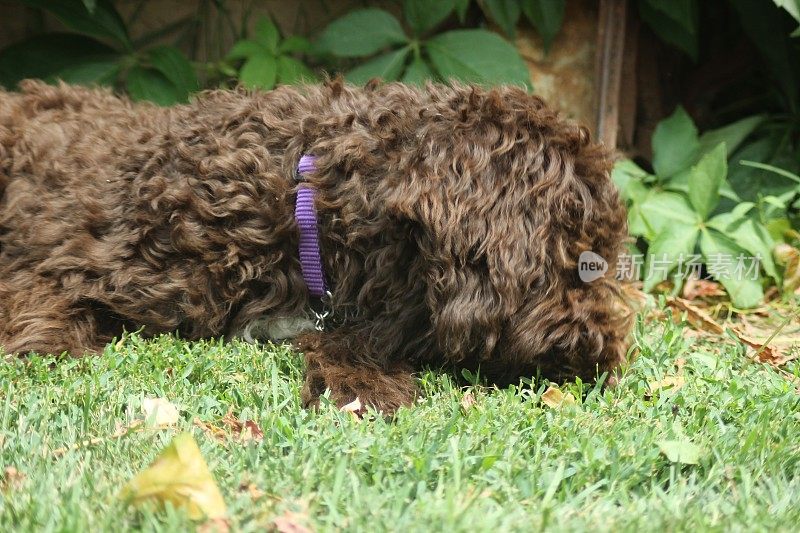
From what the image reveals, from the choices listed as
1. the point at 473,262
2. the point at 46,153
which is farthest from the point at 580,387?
the point at 46,153

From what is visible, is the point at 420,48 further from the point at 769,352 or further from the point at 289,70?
the point at 769,352

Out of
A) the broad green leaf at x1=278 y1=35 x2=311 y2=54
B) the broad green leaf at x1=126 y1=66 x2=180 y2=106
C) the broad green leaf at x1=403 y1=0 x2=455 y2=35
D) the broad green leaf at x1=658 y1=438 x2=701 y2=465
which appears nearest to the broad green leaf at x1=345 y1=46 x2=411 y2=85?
the broad green leaf at x1=403 y1=0 x2=455 y2=35

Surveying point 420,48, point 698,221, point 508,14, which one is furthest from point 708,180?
point 420,48

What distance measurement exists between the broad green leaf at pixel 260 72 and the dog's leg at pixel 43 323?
84.7 inches

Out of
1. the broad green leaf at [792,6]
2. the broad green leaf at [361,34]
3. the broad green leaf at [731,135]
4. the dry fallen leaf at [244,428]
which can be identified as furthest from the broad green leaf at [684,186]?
the dry fallen leaf at [244,428]

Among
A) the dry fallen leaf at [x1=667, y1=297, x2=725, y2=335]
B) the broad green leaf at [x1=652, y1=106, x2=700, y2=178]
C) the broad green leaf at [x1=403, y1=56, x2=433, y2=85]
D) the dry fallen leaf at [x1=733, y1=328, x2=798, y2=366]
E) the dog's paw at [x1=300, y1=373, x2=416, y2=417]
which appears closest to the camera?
the dog's paw at [x1=300, y1=373, x2=416, y2=417]

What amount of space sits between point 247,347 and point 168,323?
0.33m

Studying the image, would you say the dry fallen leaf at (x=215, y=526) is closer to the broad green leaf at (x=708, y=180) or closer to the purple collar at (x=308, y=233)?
the purple collar at (x=308, y=233)

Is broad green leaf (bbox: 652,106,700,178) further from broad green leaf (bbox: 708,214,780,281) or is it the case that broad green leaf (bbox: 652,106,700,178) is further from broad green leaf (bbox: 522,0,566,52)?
broad green leaf (bbox: 522,0,566,52)

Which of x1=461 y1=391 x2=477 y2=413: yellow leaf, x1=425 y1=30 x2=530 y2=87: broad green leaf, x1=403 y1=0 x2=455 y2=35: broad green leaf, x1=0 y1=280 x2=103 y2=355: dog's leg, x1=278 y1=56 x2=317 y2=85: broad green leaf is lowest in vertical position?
x1=0 y1=280 x2=103 y2=355: dog's leg

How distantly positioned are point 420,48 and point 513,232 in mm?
2664

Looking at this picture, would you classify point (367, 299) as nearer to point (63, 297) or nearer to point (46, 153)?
point (63, 297)

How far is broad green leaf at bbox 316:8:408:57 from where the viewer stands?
16.9ft

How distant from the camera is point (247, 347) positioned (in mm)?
3232
